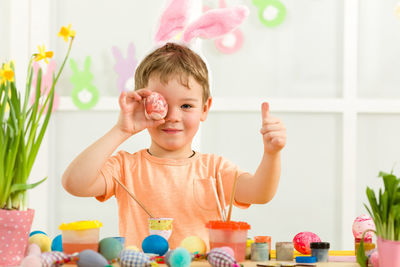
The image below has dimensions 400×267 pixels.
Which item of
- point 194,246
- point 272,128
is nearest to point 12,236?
point 194,246

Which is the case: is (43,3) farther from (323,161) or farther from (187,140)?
(187,140)

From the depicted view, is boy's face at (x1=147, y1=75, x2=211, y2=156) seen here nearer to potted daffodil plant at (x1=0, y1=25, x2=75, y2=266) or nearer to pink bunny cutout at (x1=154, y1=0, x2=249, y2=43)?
pink bunny cutout at (x1=154, y1=0, x2=249, y2=43)

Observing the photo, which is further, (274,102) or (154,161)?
(274,102)

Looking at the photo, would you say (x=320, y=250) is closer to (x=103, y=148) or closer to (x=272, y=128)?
(x=272, y=128)

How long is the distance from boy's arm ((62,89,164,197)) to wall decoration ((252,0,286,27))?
2050 millimetres

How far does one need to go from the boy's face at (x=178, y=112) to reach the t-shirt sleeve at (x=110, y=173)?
0.39 feet

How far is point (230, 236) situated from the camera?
103cm

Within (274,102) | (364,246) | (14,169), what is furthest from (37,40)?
(364,246)

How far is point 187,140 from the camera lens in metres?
1.52

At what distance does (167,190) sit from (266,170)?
31 cm

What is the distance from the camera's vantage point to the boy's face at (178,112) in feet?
4.73

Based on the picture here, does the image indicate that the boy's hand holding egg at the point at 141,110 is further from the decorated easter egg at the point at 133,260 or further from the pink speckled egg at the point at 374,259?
the pink speckled egg at the point at 374,259

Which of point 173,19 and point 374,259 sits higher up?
point 173,19

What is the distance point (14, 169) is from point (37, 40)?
2.37m
